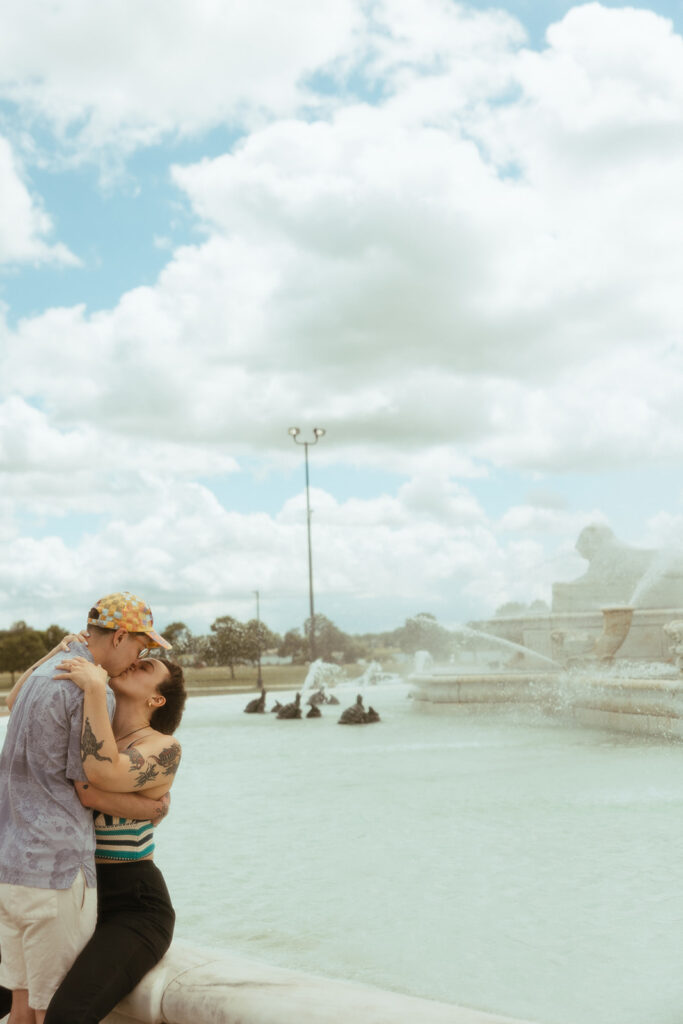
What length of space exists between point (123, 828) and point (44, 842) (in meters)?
0.30

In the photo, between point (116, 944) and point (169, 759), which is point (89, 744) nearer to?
point (169, 759)

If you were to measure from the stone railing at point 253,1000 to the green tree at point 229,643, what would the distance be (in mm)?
60196

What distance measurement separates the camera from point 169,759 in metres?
2.95

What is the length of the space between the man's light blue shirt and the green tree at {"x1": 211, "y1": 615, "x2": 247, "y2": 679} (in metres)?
60.5

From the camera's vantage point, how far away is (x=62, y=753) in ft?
8.96

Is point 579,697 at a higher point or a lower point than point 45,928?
lower

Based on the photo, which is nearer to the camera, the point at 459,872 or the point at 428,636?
the point at 459,872

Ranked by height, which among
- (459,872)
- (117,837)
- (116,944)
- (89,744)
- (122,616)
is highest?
(122,616)

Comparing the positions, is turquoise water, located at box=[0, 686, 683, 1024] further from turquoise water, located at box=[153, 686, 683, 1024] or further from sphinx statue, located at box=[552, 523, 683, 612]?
sphinx statue, located at box=[552, 523, 683, 612]

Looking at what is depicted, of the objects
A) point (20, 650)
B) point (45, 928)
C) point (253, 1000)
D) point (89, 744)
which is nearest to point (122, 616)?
point (89, 744)

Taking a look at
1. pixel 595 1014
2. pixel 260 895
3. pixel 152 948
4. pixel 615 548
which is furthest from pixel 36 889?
pixel 615 548

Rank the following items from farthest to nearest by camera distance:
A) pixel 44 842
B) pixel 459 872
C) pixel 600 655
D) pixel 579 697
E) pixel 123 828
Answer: pixel 600 655 < pixel 579 697 < pixel 459 872 < pixel 123 828 < pixel 44 842

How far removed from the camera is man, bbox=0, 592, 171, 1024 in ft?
8.89

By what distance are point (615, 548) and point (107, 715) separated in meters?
32.6
